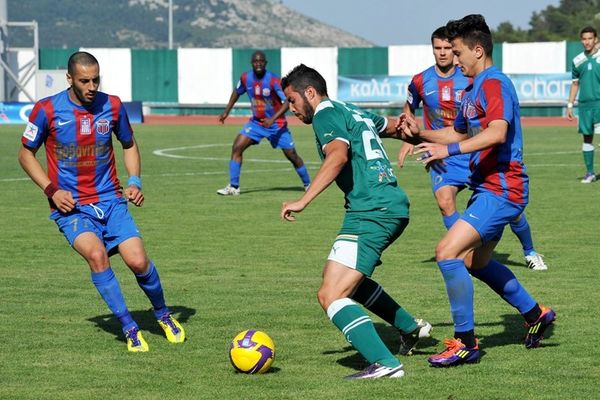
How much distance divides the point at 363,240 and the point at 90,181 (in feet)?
7.67

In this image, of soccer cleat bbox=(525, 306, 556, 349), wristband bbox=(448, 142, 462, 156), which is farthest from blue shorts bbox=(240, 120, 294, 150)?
wristband bbox=(448, 142, 462, 156)

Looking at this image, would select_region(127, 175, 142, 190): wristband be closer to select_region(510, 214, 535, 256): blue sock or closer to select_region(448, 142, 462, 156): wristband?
select_region(448, 142, 462, 156): wristband

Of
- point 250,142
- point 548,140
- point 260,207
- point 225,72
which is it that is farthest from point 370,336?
point 225,72

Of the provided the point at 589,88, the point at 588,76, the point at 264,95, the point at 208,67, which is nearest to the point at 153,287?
the point at 264,95

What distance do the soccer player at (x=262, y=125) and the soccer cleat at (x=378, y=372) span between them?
483 inches

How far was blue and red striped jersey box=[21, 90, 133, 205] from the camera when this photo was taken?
8.93 metres

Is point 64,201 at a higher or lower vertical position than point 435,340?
higher

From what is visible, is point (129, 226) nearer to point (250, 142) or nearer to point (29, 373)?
point (29, 373)

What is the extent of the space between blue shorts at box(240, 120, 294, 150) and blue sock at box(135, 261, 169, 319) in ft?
37.0

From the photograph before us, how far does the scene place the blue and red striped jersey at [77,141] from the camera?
8.93 m

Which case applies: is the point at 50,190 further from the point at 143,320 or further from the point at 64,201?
the point at 143,320

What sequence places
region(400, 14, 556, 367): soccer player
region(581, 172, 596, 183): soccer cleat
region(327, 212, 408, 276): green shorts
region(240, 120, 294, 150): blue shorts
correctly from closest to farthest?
region(327, 212, 408, 276): green shorts
region(400, 14, 556, 367): soccer player
region(240, 120, 294, 150): blue shorts
region(581, 172, 596, 183): soccer cleat

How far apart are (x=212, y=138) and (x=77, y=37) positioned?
159 m

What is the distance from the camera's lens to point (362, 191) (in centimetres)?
782
